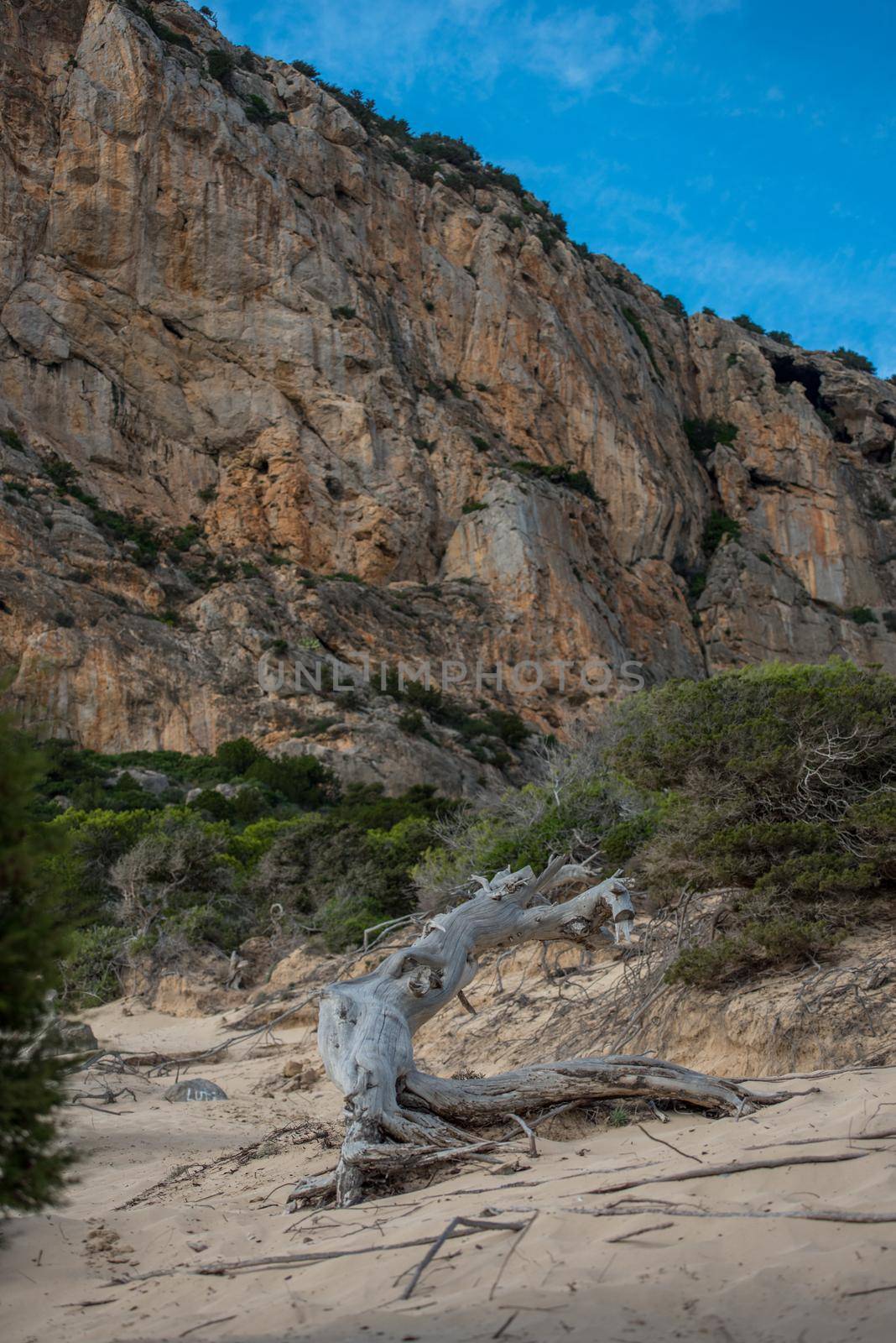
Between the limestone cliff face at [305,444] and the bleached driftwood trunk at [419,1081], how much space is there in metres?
20.6

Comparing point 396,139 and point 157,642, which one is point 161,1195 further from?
point 396,139

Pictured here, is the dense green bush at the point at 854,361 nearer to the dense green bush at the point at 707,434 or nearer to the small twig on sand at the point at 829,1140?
the dense green bush at the point at 707,434

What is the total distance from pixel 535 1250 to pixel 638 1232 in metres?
0.31

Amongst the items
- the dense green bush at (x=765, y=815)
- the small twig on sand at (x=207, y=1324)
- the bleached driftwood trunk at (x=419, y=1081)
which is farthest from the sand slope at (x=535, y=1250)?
the dense green bush at (x=765, y=815)

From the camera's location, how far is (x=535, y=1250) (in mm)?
2918

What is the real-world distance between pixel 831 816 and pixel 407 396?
104 feet

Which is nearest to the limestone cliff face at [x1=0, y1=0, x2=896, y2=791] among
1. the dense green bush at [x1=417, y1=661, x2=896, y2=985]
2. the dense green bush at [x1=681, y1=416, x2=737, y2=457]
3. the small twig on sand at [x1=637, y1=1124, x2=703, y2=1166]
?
the dense green bush at [x1=681, y1=416, x2=737, y2=457]

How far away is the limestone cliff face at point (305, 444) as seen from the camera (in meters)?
27.5

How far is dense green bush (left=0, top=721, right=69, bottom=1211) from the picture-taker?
241cm

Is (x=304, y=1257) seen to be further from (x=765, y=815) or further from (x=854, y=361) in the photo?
(x=854, y=361)

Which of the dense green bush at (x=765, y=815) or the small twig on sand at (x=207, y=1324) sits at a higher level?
the dense green bush at (x=765, y=815)

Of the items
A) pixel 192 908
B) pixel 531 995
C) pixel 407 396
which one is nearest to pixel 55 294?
pixel 407 396

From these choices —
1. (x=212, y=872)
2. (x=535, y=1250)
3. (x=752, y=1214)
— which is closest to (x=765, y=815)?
(x=752, y=1214)

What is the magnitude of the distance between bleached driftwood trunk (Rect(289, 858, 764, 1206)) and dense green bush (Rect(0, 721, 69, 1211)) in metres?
1.56
